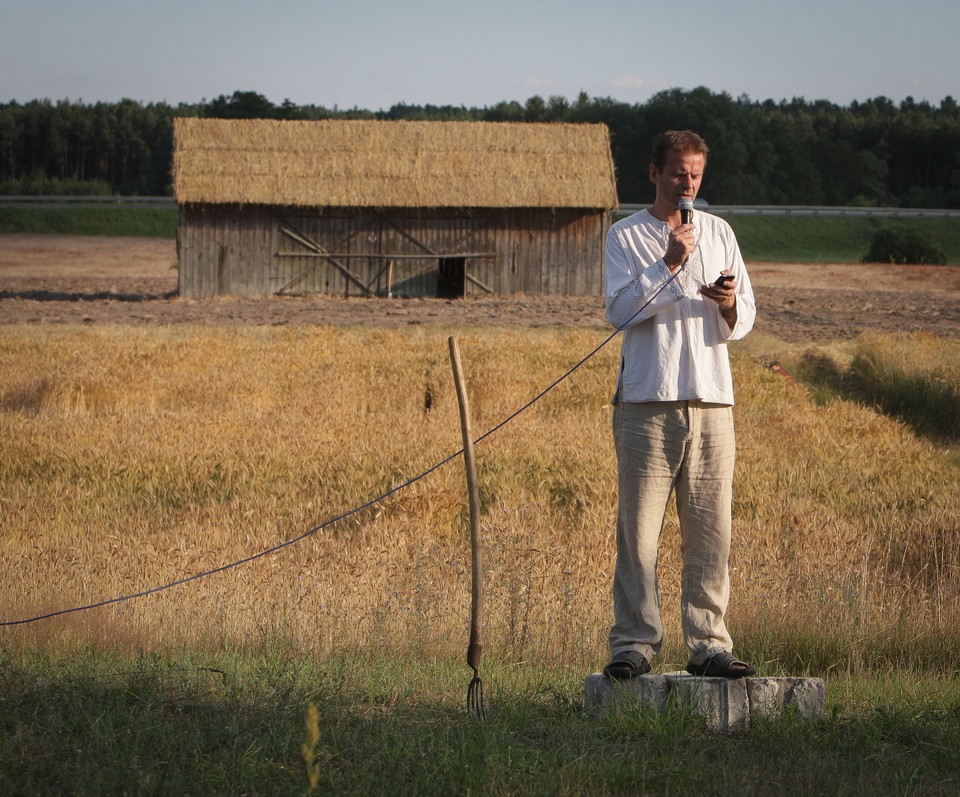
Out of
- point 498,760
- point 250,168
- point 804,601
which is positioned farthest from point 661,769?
point 250,168

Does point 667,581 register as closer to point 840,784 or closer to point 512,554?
point 512,554

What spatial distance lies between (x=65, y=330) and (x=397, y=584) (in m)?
16.1

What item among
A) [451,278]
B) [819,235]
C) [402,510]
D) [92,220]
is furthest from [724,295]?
[92,220]

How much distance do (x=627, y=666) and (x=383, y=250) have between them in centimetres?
2685

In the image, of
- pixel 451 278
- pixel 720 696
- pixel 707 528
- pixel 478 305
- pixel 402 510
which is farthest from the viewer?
pixel 451 278

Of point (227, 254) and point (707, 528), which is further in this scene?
point (227, 254)

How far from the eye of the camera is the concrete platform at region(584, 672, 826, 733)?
4.67 metres

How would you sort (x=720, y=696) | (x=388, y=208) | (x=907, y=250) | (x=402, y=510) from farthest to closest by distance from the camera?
(x=907, y=250) → (x=388, y=208) → (x=402, y=510) → (x=720, y=696)

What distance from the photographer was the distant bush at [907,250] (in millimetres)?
47844

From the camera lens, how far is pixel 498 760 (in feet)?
13.5

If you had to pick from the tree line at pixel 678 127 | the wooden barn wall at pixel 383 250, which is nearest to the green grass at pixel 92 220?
the tree line at pixel 678 127

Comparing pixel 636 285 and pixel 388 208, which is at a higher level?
pixel 388 208

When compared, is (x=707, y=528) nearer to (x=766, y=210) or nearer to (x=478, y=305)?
(x=478, y=305)

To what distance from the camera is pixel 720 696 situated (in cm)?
468
